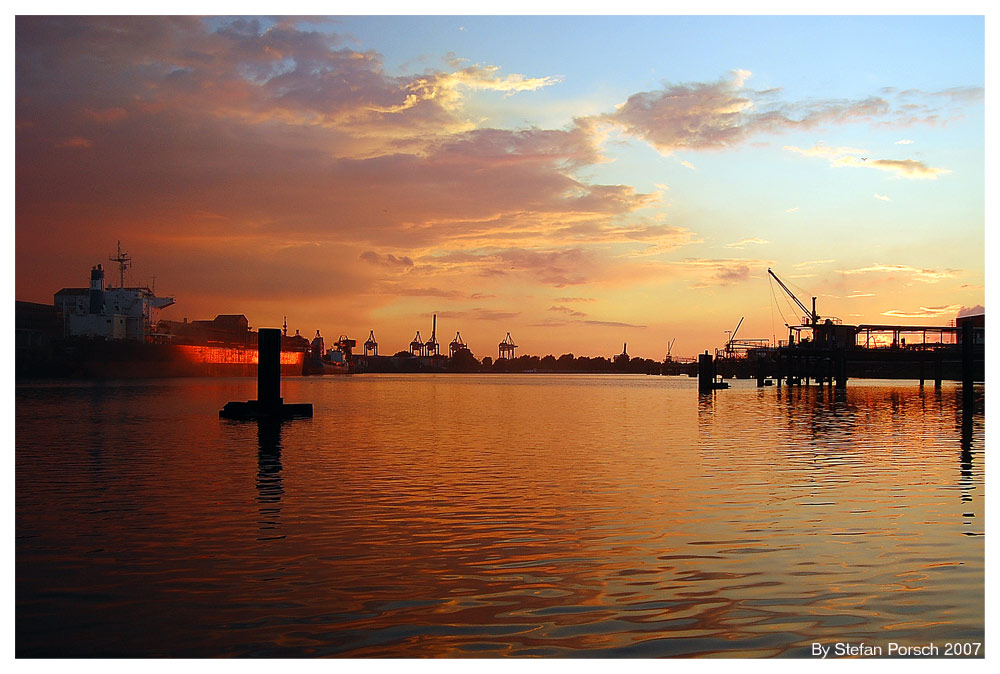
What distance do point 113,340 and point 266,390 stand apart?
82637 mm

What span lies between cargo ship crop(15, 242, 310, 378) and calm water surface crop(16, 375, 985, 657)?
3501 inches

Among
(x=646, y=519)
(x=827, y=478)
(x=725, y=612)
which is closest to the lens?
(x=725, y=612)

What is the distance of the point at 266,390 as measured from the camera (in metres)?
40.3

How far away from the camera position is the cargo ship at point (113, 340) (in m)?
105

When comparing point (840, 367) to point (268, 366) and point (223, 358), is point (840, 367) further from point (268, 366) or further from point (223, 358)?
point (223, 358)

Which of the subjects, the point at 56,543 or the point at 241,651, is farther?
the point at 56,543

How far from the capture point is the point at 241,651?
7.70 m

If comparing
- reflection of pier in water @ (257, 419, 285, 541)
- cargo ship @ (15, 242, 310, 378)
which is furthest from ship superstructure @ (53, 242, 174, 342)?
reflection of pier in water @ (257, 419, 285, 541)

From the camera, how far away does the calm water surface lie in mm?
8273

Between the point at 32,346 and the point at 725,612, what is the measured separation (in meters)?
116

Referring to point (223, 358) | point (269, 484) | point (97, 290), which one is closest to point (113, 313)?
point (97, 290)

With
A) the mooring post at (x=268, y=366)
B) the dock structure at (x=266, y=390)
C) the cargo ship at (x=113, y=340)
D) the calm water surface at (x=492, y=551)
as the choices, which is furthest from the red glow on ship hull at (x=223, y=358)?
the calm water surface at (x=492, y=551)

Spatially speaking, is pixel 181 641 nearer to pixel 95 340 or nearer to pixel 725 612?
pixel 725 612
